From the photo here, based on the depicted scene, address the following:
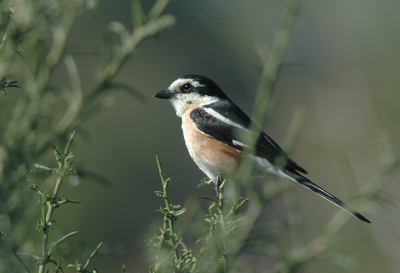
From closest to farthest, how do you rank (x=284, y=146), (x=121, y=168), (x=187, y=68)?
(x=284, y=146), (x=121, y=168), (x=187, y=68)

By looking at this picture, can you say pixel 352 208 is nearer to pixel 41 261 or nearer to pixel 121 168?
pixel 41 261

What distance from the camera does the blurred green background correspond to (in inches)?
154

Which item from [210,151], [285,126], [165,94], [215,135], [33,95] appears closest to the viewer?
[33,95]

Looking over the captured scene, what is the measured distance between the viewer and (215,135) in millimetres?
2924

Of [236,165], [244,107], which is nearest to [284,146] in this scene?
[236,165]

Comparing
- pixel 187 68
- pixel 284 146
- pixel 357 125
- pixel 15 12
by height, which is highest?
pixel 15 12

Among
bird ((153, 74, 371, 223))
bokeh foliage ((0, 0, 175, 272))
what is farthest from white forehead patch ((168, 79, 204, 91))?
bokeh foliage ((0, 0, 175, 272))

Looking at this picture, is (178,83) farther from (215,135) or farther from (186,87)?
(215,135)

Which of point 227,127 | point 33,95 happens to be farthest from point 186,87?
point 33,95

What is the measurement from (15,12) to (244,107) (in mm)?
10619

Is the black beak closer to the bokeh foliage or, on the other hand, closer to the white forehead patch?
the white forehead patch

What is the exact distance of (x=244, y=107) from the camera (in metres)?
11.7

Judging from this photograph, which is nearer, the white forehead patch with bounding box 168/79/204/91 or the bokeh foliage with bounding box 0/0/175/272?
the bokeh foliage with bounding box 0/0/175/272

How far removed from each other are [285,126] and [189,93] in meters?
6.02
